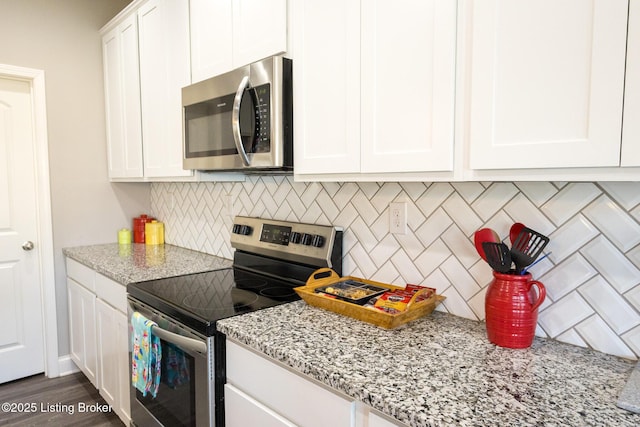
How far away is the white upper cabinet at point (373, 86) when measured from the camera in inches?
41.9

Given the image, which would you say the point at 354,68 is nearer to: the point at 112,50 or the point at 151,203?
the point at 112,50

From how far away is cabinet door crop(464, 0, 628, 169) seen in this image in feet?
2.64

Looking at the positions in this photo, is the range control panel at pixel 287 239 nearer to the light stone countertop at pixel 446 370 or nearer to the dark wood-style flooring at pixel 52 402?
the light stone countertop at pixel 446 370

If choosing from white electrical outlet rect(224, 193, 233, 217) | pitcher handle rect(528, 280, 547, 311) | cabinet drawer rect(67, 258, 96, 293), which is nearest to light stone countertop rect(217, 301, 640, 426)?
pitcher handle rect(528, 280, 547, 311)

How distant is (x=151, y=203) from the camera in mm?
3283

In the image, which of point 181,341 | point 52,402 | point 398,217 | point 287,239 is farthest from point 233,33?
point 52,402

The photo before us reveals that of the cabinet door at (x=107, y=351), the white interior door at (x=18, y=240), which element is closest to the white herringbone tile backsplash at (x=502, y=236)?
the cabinet door at (x=107, y=351)

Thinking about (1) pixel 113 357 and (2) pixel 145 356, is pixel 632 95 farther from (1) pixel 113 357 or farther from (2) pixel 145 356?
(1) pixel 113 357

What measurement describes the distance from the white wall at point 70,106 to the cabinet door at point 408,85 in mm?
2549

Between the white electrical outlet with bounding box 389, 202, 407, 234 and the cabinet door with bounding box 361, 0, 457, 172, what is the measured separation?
329mm

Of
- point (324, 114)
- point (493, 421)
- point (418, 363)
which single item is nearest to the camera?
point (493, 421)

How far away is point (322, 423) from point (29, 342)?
2.75m

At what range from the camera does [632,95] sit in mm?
777

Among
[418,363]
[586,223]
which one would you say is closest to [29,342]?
[418,363]
